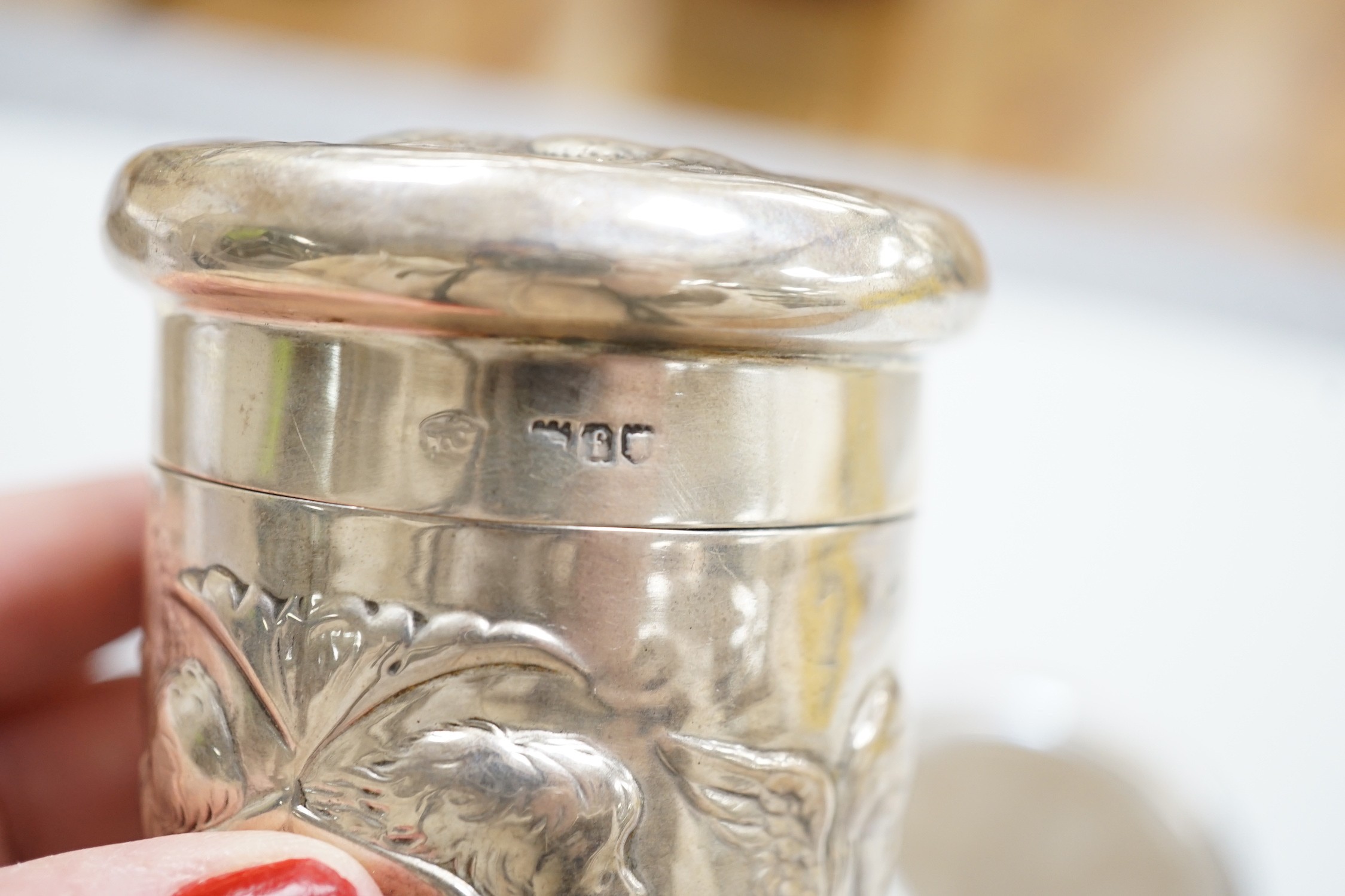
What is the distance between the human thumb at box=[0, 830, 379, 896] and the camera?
1.20 feet

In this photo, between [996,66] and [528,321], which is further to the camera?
[996,66]

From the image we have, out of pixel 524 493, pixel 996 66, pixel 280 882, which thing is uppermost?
pixel 996 66

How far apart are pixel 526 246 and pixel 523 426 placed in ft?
0.19

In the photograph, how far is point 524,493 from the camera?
1.14 feet

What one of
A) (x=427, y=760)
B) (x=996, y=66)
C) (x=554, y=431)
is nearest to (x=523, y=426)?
(x=554, y=431)

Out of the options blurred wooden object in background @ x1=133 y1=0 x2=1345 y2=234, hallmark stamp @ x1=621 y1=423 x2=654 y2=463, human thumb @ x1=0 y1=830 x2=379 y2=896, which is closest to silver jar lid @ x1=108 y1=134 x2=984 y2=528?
hallmark stamp @ x1=621 y1=423 x2=654 y2=463

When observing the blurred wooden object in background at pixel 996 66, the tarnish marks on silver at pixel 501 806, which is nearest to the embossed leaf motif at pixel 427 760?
the tarnish marks on silver at pixel 501 806

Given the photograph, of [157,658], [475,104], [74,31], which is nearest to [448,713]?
[157,658]

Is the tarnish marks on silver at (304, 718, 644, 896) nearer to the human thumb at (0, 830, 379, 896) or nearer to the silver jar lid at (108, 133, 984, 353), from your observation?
the human thumb at (0, 830, 379, 896)

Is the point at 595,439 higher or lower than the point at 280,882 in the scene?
higher

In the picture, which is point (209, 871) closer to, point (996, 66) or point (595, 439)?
point (595, 439)

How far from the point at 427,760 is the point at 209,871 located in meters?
0.08

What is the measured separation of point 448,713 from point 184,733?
0.36 ft

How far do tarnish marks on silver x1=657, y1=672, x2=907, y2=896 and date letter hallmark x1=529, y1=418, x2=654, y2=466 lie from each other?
0.09 metres
